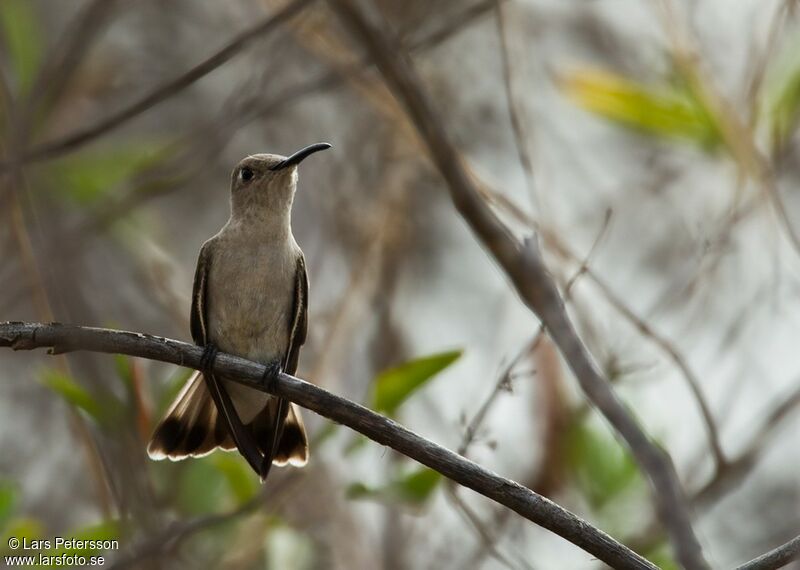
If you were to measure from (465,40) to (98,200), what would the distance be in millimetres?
3189

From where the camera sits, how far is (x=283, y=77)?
26.8 ft

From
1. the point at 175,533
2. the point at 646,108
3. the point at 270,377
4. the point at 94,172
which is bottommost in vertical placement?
the point at 175,533

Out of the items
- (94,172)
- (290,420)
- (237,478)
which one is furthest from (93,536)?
(94,172)

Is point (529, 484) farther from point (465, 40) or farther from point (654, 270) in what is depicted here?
point (465, 40)

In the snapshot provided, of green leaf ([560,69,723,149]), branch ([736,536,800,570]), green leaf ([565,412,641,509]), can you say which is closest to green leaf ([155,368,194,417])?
green leaf ([565,412,641,509])

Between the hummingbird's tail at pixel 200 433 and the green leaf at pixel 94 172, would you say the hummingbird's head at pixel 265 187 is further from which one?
the hummingbird's tail at pixel 200 433

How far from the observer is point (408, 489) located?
434 cm

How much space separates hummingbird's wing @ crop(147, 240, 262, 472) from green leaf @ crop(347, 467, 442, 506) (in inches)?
18.2

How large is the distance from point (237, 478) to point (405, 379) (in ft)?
3.83

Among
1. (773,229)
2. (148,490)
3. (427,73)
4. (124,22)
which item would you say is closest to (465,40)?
(427,73)

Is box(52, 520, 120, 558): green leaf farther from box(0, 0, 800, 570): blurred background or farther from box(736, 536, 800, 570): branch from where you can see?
box(736, 536, 800, 570): branch

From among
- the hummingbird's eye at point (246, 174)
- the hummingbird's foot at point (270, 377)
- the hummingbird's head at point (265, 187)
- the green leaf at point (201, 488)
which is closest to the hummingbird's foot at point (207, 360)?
the hummingbird's foot at point (270, 377)

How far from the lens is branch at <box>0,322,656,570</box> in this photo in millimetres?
2840

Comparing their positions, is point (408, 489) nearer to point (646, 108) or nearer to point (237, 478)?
point (237, 478)
